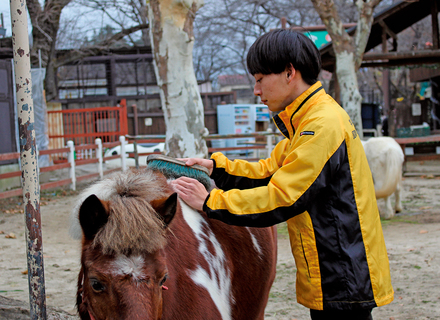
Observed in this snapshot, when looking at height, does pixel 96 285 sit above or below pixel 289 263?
above

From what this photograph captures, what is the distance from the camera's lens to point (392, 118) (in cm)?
1772

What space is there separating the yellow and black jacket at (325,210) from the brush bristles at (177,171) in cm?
39

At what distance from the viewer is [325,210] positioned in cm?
179

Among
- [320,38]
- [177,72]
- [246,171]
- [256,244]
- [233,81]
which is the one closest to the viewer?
[246,171]

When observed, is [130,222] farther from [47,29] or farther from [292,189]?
[47,29]

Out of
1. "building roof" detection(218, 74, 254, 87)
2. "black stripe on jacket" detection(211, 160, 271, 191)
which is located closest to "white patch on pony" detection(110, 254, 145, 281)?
"black stripe on jacket" detection(211, 160, 271, 191)

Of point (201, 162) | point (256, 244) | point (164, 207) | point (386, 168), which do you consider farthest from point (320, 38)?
point (164, 207)

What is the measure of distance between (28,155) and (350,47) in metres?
9.83

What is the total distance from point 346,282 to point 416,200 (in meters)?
7.51

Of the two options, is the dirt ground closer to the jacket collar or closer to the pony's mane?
the pony's mane

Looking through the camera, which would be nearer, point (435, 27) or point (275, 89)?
point (275, 89)

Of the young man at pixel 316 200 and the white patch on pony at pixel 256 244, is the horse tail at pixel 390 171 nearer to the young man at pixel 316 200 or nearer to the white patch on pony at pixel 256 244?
the white patch on pony at pixel 256 244

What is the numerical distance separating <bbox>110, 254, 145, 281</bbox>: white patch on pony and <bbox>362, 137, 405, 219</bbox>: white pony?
620cm

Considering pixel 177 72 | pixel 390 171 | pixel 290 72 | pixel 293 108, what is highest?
pixel 177 72
